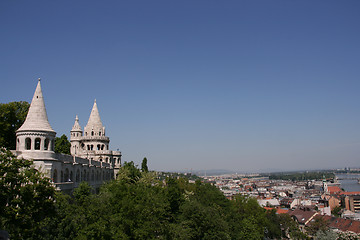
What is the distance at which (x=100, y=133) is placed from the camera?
64688mm

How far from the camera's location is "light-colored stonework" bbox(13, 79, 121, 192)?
108ft

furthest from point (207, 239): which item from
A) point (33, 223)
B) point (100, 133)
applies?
point (100, 133)

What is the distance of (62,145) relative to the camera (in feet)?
208

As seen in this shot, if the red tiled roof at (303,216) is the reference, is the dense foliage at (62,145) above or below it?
above

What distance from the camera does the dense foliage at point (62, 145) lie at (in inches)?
2441

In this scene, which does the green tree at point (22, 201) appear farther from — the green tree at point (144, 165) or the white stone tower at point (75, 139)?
the green tree at point (144, 165)

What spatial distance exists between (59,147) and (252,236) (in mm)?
36109

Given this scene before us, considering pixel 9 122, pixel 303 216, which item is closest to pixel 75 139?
pixel 9 122

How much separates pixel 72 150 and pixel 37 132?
3257 centimetres

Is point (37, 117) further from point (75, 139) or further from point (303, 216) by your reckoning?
point (303, 216)

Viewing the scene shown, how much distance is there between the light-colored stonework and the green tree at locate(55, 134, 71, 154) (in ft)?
2.98

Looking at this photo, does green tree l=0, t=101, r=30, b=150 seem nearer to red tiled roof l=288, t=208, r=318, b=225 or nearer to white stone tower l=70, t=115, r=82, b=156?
white stone tower l=70, t=115, r=82, b=156

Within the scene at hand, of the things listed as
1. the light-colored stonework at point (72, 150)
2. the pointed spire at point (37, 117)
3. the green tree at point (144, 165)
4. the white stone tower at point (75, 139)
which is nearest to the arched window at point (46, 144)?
the light-colored stonework at point (72, 150)

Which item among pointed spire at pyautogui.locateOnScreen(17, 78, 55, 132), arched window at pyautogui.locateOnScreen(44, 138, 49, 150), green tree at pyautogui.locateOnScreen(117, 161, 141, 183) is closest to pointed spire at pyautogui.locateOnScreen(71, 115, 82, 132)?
green tree at pyautogui.locateOnScreen(117, 161, 141, 183)
